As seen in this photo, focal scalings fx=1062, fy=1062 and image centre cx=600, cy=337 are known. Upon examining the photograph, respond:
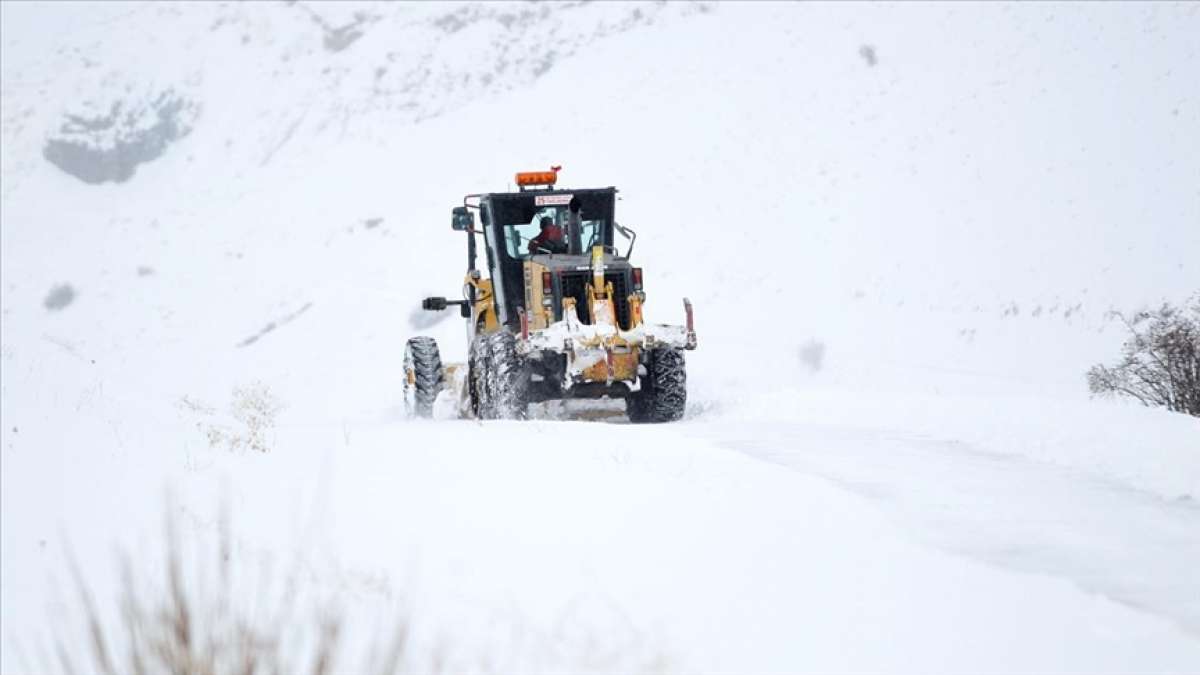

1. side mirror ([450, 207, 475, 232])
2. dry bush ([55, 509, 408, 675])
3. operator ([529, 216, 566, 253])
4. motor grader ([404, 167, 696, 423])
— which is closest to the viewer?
dry bush ([55, 509, 408, 675])

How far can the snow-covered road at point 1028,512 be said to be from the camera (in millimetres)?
4121

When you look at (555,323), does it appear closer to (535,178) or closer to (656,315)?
(535,178)

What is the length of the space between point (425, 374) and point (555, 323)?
9.78 feet

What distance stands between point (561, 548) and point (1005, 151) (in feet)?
82.8

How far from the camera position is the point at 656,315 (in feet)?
76.3

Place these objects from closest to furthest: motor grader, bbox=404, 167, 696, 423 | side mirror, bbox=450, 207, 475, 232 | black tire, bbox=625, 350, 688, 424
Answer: motor grader, bbox=404, 167, 696, 423 < black tire, bbox=625, 350, 688, 424 < side mirror, bbox=450, 207, 475, 232

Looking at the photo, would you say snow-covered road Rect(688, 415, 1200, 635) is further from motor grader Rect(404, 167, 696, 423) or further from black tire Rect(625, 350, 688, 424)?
black tire Rect(625, 350, 688, 424)

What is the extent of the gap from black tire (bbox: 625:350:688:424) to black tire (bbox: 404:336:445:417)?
319 cm

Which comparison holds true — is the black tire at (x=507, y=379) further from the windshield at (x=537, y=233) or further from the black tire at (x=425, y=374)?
the black tire at (x=425, y=374)

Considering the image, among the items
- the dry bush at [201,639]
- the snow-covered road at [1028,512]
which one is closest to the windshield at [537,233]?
the snow-covered road at [1028,512]

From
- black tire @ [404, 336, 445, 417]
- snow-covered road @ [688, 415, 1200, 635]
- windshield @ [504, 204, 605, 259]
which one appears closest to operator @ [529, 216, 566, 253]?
windshield @ [504, 204, 605, 259]

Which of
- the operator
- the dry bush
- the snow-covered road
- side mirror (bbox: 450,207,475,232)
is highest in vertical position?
side mirror (bbox: 450,207,475,232)

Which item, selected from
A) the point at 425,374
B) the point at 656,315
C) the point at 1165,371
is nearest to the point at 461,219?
the point at 425,374

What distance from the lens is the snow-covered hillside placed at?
3742 millimetres
